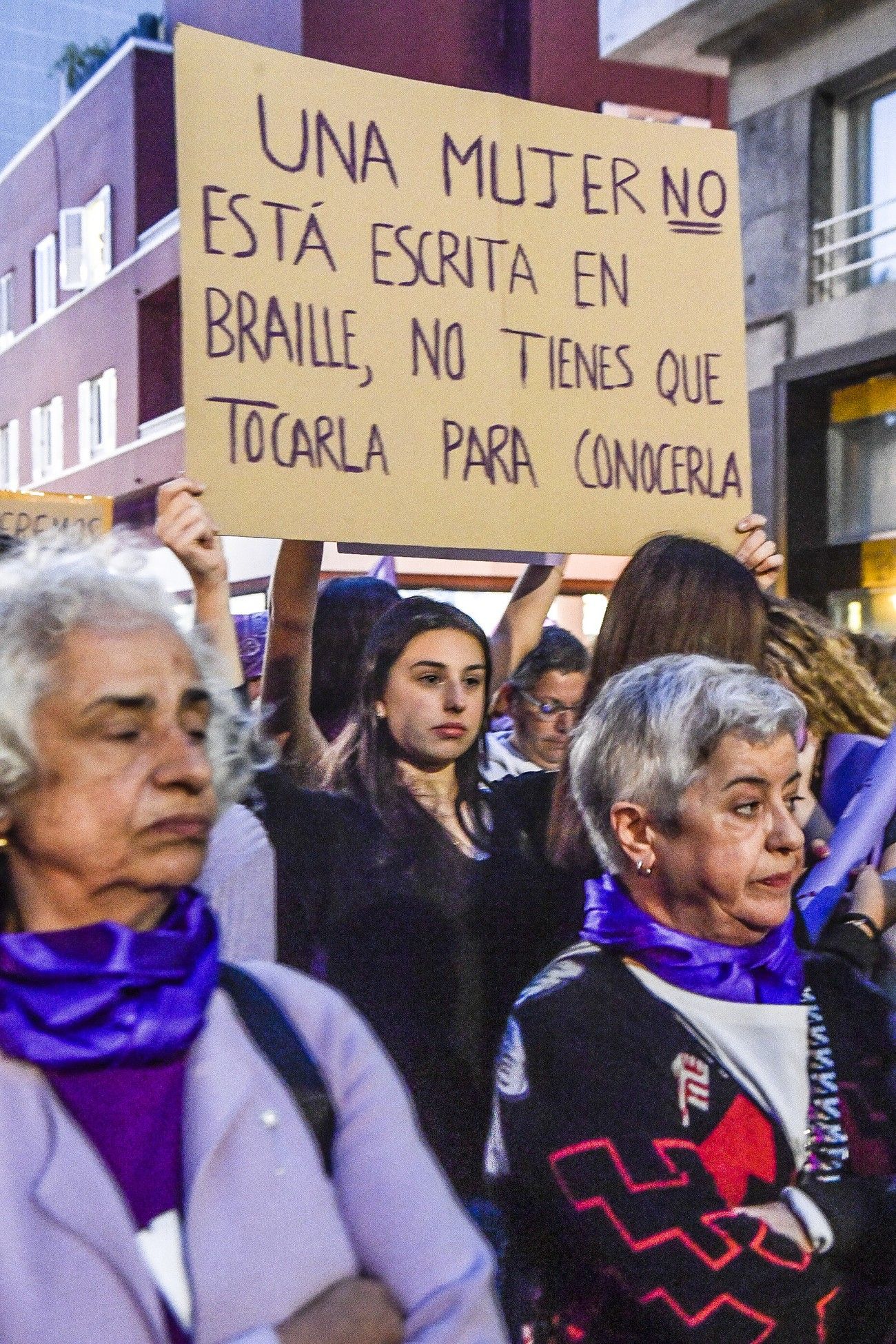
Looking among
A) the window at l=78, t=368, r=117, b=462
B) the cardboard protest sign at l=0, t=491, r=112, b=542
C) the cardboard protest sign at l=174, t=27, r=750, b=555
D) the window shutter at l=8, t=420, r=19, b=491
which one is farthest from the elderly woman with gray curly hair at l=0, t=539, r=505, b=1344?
the window shutter at l=8, t=420, r=19, b=491

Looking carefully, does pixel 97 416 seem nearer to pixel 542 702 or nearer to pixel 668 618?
pixel 542 702

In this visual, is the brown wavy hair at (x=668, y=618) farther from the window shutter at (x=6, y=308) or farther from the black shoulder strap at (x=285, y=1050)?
the window shutter at (x=6, y=308)

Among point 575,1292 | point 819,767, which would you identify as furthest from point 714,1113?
point 819,767

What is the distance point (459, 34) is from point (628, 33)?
650cm

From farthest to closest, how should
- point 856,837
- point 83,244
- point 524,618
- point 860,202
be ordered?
point 83,244 < point 860,202 < point 524,618 < point 856,837

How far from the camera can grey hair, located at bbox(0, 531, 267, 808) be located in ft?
5.15

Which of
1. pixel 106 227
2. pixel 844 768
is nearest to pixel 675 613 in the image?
pixel 844 768

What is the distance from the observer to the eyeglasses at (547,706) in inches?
174

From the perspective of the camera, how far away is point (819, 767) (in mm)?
2797

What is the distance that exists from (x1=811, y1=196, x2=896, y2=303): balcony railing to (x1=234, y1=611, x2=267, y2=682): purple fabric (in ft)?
22.3

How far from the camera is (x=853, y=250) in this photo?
31.3ft

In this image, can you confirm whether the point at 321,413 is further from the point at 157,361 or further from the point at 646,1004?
the point at 157,361


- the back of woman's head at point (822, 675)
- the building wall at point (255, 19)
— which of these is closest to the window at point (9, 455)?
the building wall at point (255, 19)

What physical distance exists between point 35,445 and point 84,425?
2.44m
